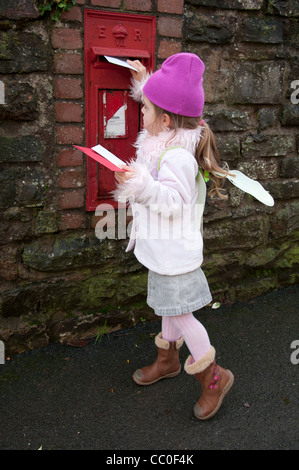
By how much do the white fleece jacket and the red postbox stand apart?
39 cm

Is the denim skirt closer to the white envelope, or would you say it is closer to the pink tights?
the pink tights

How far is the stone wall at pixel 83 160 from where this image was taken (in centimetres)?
230

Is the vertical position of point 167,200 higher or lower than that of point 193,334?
higher

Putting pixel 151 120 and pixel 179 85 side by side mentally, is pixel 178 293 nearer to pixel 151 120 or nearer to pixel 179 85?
pixel 151 120

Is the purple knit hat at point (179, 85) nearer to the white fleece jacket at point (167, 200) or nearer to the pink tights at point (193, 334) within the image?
the white fleece jacket at point (167, 200)

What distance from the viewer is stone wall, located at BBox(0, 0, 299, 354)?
7.55 feet

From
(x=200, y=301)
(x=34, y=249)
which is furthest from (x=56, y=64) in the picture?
(x=200, y=301)

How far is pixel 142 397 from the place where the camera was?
92.2 inches

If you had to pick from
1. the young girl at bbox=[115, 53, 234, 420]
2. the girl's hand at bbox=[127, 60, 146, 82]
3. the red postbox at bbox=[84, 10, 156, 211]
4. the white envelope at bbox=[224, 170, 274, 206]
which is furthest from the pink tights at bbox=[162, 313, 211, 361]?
the girl's hand at bbox=[127, 60, 146, 82]

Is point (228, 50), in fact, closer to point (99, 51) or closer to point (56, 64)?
point (99, 51)

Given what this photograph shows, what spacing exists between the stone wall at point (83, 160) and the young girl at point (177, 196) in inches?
19.1

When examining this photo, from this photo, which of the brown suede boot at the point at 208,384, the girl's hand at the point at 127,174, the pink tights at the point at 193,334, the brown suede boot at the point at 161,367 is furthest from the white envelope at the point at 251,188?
the brown suede boot at the point at 161,367

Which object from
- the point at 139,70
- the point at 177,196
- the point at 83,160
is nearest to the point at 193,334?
the point at 177,196

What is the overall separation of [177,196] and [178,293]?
1.56 ft
